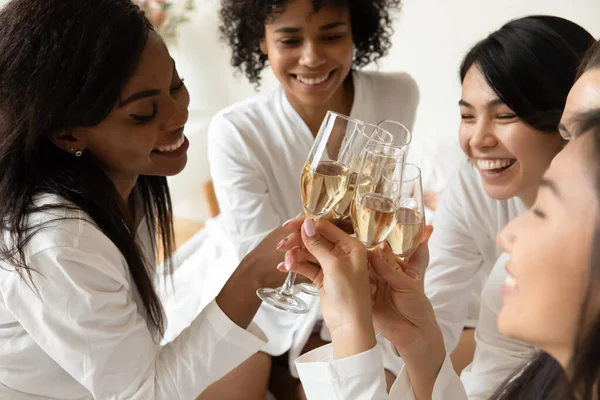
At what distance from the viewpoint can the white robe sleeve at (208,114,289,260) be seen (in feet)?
6.15

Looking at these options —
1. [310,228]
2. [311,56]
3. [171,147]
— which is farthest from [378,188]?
[311,56]

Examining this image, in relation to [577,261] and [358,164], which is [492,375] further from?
[577,261]

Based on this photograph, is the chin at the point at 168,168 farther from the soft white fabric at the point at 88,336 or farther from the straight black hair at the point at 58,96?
the soft white fabric at the point at 88,336

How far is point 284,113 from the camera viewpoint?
1.96 meters

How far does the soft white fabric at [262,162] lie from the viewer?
1876mm

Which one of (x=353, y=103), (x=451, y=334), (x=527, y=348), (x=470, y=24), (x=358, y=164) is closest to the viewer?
(x=358, y=164)

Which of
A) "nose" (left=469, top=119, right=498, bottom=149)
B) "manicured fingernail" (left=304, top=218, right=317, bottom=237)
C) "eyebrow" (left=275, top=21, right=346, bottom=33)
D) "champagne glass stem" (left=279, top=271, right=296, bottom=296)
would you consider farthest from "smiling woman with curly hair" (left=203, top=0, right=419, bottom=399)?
"manicured fingernail" (left=304, top=218, right=317, bottom=237)

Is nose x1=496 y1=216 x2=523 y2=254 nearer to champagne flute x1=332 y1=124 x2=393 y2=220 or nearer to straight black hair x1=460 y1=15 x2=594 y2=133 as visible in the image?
champagne flute x1=332 y1=124 x2=393 y2=220

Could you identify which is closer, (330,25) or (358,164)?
(358,164)

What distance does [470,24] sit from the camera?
2701 millimetres

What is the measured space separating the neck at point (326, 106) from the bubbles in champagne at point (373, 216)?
939 millimetres

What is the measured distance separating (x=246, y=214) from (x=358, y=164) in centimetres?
85

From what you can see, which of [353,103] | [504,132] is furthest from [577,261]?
[353,103]

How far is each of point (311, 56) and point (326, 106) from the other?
267mm
